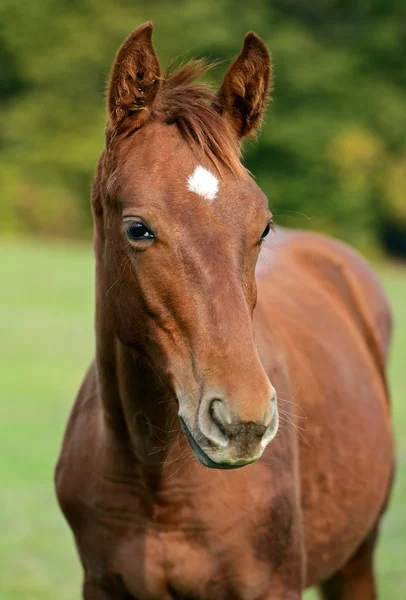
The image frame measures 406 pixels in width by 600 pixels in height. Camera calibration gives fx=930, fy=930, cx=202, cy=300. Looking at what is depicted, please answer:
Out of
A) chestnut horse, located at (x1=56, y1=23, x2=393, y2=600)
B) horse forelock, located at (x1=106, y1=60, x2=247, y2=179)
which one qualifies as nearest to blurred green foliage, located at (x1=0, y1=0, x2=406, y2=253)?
chestnut horse, located at (x1=56, y1=23, x2=393, y2=600)

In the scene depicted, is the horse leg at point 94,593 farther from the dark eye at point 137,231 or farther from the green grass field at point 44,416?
the green grass field at point 44,416

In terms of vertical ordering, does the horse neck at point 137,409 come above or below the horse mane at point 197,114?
below

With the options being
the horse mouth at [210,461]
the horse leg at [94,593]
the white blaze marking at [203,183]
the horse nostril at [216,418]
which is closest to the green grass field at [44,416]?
the horse leg at [94,593]

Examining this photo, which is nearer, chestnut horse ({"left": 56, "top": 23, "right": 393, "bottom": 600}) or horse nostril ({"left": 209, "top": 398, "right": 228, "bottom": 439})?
horse nostril ({"left": 209, "top": 398, "right": 228, "bottom": 439})

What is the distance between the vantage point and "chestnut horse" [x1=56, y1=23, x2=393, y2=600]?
248 centimetres

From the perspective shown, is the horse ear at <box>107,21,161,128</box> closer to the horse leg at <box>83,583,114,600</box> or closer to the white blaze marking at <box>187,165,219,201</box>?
the white blaze marking at <box>187,165,219,201</box>

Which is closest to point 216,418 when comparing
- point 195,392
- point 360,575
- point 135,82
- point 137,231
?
point 195,392

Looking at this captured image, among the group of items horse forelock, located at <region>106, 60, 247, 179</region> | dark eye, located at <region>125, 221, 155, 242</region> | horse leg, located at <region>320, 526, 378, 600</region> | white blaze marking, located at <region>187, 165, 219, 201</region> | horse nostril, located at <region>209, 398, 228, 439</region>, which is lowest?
horse leg, located at <region>320, 526, 378, 600</region>

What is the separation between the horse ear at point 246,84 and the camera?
9.61ft

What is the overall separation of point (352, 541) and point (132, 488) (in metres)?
1.26

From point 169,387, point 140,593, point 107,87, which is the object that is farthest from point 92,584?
point 107,87

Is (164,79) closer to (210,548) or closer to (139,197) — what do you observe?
(139,197)

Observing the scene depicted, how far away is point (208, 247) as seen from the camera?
8.27ft

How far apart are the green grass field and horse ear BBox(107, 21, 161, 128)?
3282mm
